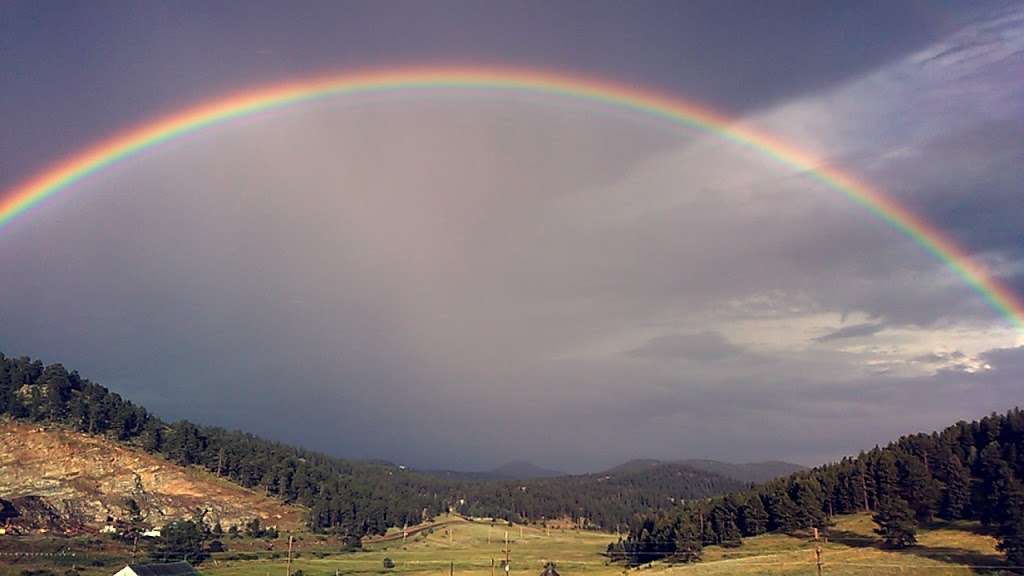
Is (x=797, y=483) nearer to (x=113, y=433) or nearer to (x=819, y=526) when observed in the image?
(x=819, y=526)

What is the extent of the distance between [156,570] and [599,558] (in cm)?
8600

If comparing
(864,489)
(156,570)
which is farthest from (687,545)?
(156,570)

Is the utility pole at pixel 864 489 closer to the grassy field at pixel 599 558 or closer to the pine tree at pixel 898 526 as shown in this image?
the grassy field at pixel 599 558

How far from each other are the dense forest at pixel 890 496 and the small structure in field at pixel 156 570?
70.9m

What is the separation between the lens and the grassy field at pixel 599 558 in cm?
7838

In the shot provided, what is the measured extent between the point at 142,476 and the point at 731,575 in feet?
469

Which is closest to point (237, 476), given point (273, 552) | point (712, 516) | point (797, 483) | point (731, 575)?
point (273, 552)

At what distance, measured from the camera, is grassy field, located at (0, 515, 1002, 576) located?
257 feet

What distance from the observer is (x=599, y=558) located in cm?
13912

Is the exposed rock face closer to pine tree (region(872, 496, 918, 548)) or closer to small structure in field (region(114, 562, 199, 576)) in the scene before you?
small structure in field (region(114, 562, 199, 576))

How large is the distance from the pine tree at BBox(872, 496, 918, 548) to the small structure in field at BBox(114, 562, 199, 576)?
274ft

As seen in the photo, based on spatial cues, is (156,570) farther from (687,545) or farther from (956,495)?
(956,495)

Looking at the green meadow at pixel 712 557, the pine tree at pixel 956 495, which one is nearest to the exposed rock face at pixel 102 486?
the green meadow at pixel 712 557

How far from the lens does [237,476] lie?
192 metres
